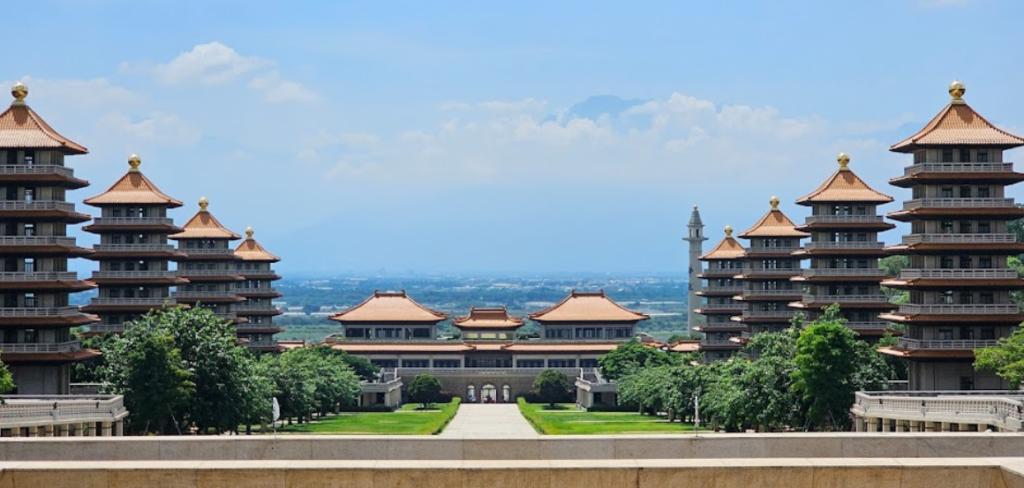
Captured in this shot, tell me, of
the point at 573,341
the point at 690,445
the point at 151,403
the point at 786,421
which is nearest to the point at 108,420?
the point at 151,403

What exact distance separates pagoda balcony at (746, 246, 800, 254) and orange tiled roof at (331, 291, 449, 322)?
4991cm

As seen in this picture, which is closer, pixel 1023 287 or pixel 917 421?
pixel 917 421

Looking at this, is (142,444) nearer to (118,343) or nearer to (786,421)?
(118,343)

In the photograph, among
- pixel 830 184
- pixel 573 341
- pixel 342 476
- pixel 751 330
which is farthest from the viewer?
pixel 573 341

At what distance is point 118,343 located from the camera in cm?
7481

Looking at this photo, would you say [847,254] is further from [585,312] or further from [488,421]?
[585,312]

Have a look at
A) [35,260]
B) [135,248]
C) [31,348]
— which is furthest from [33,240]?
[135,248]

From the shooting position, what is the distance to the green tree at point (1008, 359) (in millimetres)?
68000

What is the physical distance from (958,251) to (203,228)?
63.3 metres

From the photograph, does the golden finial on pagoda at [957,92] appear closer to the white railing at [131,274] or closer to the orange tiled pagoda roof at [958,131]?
the orange tiled pagoda roof at [958,131]

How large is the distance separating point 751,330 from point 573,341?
44.7m

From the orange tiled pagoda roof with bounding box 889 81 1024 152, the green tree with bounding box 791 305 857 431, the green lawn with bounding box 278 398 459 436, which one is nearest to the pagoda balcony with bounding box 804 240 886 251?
the orange tiled pagoda roof with bounding box 889 81 1024 152

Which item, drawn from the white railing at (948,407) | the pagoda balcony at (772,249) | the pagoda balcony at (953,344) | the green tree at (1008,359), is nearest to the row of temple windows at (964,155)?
the pagoda balcony at (953,344)

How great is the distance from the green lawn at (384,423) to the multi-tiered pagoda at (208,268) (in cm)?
1210
